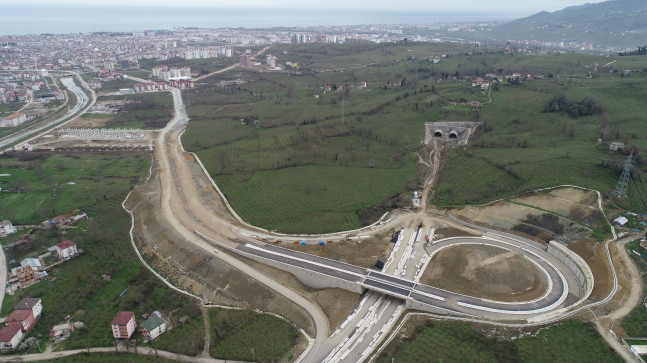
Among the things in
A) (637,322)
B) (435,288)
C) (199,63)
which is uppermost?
(199,63)

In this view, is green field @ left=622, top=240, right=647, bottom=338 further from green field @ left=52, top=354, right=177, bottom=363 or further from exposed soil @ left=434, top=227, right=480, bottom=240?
green field @ left=52, top=354, right=177, bottom=363

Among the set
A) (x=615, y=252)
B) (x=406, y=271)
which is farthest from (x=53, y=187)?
(x=615, y=252)

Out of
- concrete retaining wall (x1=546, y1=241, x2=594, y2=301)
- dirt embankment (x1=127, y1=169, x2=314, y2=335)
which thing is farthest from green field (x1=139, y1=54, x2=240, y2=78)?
concrete retaining wall (x1=546, y1=241, x2=594, y2=301)

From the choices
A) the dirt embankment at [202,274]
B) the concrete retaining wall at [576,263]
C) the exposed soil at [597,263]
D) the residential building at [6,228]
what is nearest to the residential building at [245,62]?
the dirt embankment at [202,274]

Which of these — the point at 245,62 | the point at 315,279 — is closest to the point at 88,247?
the point at 315,279

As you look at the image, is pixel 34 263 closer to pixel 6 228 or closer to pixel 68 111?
pixel 6 228

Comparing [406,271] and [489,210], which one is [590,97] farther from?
[406,271]
